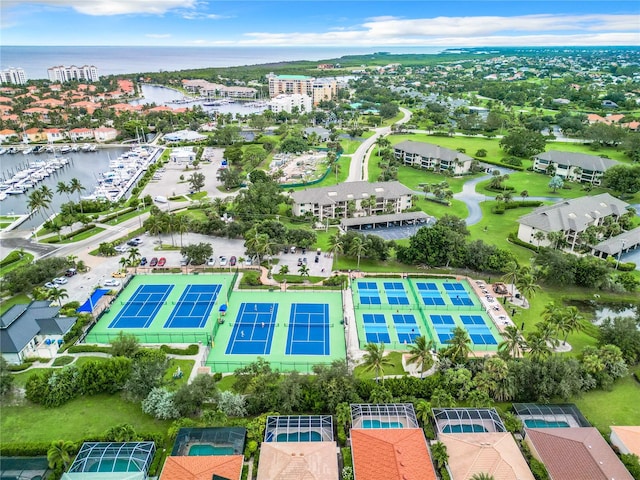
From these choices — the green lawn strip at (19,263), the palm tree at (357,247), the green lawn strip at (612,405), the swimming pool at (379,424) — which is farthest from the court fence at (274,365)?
the green lawn strip at (19,263)

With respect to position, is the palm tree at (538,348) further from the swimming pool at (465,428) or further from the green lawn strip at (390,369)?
the green lawn strip at (390,369)

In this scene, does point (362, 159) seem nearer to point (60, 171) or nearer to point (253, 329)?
point (60, 171)

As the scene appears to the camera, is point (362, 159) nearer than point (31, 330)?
No

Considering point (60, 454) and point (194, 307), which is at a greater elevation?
point (60, 454)

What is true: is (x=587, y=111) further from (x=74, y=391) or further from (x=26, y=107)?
(x=26, y=107)

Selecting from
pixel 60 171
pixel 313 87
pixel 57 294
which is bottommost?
pixel 60 171

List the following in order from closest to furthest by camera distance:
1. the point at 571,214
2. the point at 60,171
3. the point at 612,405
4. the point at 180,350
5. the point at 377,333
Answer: the point at 612,405 → the point at 180,350 → the point at 377,333 → the point at 571,214 → the point at 60,171

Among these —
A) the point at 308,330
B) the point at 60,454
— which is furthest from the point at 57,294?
the point at 308,330

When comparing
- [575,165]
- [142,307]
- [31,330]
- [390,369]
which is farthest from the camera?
[575,165]
